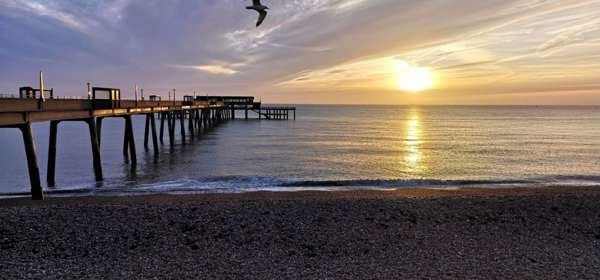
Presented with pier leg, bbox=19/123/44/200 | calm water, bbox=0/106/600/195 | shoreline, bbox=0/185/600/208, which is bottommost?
calm water, bbox=0/106/600/195

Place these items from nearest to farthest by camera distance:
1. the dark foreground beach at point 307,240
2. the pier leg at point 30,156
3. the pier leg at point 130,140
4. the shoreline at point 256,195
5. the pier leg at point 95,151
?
the dark foreground beach at point 307,240
the pier leg at point 30,156
the shoreline at point 256,195
the pier leg at point 95,151
the pier leg at point 130,140

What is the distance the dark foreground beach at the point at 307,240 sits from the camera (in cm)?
568

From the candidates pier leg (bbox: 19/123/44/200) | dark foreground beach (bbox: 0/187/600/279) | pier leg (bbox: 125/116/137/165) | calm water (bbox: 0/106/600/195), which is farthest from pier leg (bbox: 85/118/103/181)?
dark foreground beach (bbox: 0/187/600/279)

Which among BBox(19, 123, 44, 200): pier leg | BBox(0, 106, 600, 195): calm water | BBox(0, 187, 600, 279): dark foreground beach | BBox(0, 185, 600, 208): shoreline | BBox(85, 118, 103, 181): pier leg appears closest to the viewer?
BBox(0, 187, 600, 279): dark foreground beach

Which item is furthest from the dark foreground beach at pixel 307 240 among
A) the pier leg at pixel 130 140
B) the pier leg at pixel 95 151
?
the pier leg at pixel 130 140

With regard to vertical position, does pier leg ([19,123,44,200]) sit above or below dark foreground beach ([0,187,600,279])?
above

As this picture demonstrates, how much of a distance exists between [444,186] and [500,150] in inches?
609

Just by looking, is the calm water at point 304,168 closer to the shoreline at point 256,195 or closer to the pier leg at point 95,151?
the pier leg at point 95,151

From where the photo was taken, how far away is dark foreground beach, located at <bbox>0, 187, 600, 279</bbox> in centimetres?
568

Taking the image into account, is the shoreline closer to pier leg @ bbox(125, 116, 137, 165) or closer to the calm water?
the calm water

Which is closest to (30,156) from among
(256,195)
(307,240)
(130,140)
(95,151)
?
(95,151)

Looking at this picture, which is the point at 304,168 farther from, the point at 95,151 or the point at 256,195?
the point at 95,151

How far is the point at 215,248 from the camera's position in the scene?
6574 millimetres

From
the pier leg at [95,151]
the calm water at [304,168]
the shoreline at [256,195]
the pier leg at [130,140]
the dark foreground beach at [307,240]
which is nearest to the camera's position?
the dark foreground beach at [307,240]
